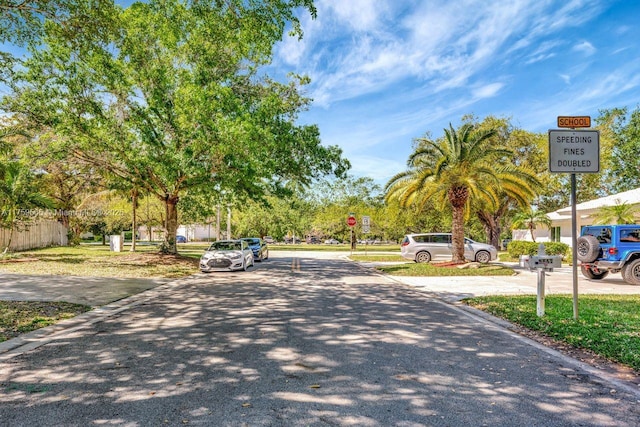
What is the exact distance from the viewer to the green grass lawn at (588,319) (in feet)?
18.1

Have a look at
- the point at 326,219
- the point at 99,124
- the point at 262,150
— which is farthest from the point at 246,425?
the point at 326,219

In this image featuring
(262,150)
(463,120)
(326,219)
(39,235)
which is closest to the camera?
(262,150)

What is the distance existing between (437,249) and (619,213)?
889 cm

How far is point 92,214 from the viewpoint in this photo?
1443 inches

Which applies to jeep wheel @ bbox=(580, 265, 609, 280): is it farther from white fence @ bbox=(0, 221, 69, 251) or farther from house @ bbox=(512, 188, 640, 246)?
white fence @ bbox=(0, 221, 69, 251)

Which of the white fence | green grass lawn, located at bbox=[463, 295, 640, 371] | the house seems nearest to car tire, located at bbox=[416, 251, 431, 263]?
the house

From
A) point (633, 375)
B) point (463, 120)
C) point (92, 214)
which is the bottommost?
point (633, 375)

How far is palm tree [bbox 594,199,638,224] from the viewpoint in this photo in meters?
19.5

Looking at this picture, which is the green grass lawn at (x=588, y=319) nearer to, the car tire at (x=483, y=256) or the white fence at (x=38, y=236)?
the car tire at (x=483, y=256)

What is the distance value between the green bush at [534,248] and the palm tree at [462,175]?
6.30m

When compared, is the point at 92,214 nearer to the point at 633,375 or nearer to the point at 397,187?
the point at 397,187

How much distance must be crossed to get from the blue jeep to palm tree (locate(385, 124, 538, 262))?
4.94m

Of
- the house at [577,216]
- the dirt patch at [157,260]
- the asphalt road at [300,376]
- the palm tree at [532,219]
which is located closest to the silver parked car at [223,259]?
the dirt patch at [157,260]

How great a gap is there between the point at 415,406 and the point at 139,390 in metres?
2.71
